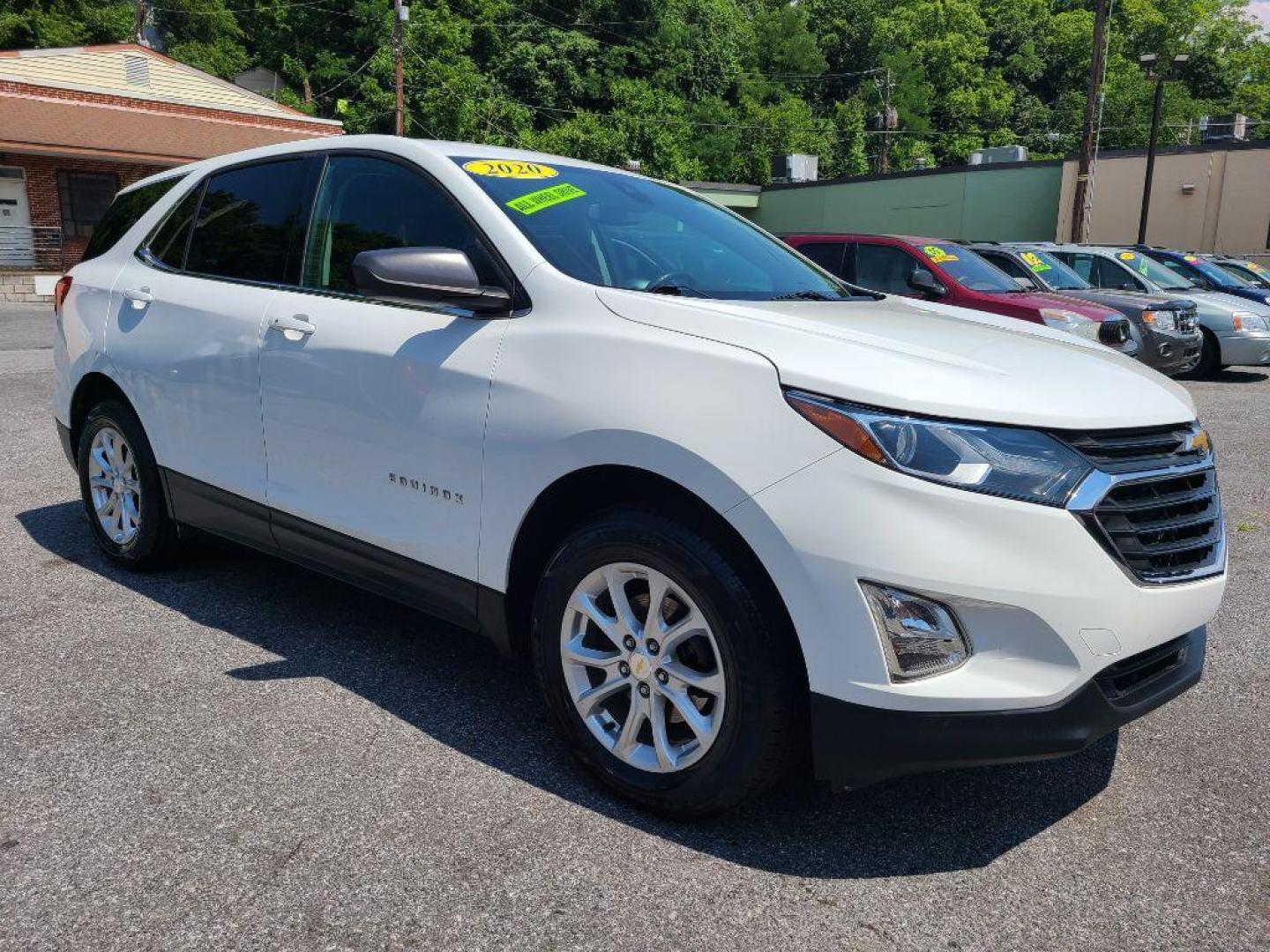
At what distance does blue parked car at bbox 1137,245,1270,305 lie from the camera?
51.3 feet

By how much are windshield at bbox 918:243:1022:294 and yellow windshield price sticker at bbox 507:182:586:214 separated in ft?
25.3

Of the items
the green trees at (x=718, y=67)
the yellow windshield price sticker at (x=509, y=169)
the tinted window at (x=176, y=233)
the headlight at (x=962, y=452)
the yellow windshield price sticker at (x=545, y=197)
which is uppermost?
the green trees at (x=718, y=67)

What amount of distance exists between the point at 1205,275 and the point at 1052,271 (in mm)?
4982

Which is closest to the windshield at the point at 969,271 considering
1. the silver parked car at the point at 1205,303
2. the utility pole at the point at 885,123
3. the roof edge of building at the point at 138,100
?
the silver parked car at the point at 1205,303

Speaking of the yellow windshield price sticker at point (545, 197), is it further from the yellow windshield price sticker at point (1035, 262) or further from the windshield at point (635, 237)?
the yellow windshield price sticker at point (1035, 262)

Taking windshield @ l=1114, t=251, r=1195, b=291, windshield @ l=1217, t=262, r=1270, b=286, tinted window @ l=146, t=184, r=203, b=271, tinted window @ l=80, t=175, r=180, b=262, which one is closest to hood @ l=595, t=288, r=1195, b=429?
tinted window @ l=146, t=184, r=203, b=271

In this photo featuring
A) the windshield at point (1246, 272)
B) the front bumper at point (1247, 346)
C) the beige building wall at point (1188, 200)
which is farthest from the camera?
the beige building wall at point (1188, 200)

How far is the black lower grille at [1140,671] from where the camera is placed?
2.37m

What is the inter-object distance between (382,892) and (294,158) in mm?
2687

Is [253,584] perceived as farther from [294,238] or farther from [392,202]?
[392,202]

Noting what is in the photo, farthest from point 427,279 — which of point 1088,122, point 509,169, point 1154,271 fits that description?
point 1088,122

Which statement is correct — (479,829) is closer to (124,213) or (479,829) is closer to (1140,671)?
(1140,671)

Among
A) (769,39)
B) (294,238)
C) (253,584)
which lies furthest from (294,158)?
(769,39)

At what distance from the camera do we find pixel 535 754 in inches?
120
